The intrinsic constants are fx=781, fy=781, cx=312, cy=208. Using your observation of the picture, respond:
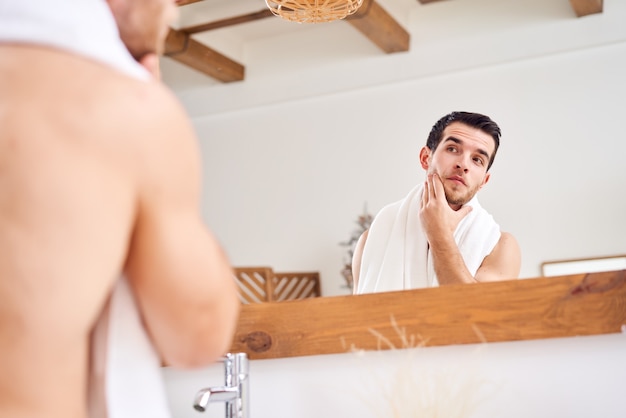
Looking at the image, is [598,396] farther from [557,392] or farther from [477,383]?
[477,383]

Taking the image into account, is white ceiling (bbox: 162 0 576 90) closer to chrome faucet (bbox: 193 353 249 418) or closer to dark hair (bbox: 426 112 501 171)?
dark hair (bbox: 426 112 501 171)

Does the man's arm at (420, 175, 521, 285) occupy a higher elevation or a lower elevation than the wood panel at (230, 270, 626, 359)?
higher

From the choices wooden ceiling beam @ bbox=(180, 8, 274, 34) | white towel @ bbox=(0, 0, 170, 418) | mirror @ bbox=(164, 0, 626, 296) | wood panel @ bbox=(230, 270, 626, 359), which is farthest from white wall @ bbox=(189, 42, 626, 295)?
white towel @ bbox=(0, 0, 170, 418)

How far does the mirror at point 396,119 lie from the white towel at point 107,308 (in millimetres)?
1087

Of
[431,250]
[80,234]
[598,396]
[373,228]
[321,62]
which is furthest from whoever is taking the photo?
[321,62]

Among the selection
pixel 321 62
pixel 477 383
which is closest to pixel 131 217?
pixel 477 383

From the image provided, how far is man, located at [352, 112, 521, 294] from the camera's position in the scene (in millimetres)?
1518

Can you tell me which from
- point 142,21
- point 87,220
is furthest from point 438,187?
Result: point 87,220

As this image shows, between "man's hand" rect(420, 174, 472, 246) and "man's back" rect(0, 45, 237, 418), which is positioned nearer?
"man's back" rect(0, 45, 237, 418)

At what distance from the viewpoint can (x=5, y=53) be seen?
65 cm

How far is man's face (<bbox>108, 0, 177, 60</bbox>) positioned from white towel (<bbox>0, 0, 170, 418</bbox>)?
39mm

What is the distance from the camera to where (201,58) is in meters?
3.41

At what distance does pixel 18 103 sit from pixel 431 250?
1.06 metres

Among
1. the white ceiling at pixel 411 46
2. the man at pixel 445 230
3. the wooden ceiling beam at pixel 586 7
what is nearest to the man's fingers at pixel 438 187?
the man at pixel 445 230
